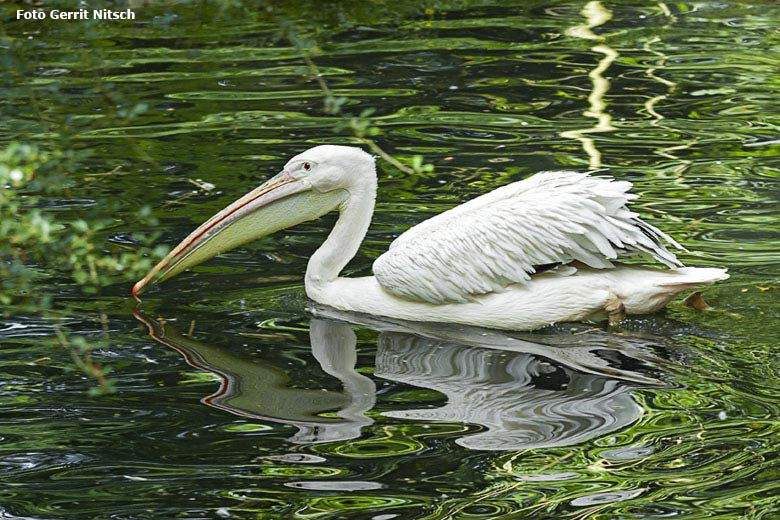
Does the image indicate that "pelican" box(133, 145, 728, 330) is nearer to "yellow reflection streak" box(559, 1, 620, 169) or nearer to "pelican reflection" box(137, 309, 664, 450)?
"pelican reflection" box(137, 309, 664, 450)

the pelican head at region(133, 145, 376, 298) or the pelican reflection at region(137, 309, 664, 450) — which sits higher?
the pelican head at region(133, 145, 376, 298)

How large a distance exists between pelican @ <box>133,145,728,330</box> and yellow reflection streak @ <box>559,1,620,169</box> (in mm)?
1863

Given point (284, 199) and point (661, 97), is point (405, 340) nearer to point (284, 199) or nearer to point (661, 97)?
point (284, 199)

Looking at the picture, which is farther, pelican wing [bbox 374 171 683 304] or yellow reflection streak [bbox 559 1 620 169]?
yellow reflection streak [bbox 559 1 620 169]

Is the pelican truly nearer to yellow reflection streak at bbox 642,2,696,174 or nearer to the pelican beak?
the pelican beak

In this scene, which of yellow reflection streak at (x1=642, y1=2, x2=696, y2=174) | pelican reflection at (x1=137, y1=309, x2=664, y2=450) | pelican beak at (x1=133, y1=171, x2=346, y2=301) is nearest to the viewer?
pelican reflection at (x1=137, y1=309, x2=664, y2=450)

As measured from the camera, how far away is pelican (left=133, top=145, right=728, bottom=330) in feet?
16.8

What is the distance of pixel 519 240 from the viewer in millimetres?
5207

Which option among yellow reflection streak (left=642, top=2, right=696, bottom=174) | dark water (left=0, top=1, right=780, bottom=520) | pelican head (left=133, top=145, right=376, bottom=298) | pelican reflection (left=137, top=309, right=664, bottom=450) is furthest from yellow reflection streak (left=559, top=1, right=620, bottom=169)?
pelican reflection (left=137, top=309, right=664, bottom=450)

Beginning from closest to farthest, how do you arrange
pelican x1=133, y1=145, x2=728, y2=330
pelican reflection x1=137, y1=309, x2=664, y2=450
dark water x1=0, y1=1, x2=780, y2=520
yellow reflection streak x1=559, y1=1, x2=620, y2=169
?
dark water x1=0, y1=1, x2=780, y2=520 → pelican reflection x1=137, y1=309, x2=664, y2=450 → pelican x1=133, y1=145, x2=728, y2=330 → yellow reflection streak x1=559, y1=1, x2=620, y2=169

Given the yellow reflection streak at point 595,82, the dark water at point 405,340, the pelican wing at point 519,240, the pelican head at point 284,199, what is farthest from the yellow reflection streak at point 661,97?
the pelican head at point 284,199

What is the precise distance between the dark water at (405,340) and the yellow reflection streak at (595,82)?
25 millimetres

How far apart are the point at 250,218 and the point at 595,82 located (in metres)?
3.74

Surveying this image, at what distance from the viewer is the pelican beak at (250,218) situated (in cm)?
565
